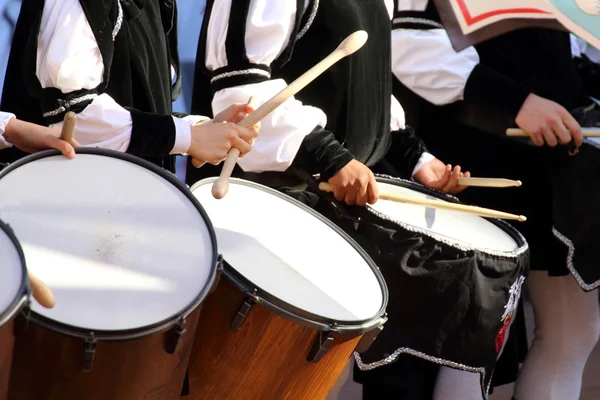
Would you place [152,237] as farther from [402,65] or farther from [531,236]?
[531,236]

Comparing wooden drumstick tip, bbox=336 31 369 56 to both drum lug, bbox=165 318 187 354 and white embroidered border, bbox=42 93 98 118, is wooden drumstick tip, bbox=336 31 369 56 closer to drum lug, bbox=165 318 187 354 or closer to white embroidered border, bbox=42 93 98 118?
white embroidered border, bbox=42 93 98 118

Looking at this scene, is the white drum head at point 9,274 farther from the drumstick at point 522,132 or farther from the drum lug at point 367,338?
the drumstick at point 522,132

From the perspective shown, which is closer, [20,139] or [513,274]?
[20,139]

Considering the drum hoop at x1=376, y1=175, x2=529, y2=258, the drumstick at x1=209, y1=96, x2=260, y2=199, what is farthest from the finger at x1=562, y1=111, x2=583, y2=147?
the drumstick at x1=209, y1=96, x2=260, y2=199

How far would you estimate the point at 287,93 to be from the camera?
2479 millimetres

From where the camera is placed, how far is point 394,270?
2.84 m

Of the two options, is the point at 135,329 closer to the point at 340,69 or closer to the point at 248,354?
the point at 248,354

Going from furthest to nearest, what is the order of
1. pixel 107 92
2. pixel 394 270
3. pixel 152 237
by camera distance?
pixel 394 270, pixel 107 92, pixel 152 237

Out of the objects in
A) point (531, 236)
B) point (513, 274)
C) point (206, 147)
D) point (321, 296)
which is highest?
point (206, 147)

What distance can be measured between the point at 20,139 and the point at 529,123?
1.71m

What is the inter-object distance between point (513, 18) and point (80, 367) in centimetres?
203

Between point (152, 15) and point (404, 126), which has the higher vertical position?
point (152, 15)

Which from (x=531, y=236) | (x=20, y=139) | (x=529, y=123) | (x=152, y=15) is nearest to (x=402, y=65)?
(x=529, y=123)

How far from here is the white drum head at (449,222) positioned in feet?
9.70
